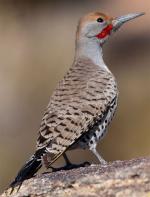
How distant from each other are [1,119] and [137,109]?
2.62 metres

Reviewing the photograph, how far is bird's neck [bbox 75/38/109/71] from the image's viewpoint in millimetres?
11734

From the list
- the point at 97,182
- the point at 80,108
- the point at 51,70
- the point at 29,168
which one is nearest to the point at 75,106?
the point at 80,108

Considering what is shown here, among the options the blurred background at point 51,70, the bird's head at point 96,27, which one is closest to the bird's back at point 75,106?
the bird's head at point 96,27

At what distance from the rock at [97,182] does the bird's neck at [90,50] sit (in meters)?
2.16

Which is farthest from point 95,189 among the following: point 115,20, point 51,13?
point 51,13

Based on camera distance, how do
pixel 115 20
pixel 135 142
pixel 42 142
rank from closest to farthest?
pixel 42 142
pixel 115 20
pixel 135 142

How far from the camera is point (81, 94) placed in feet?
35.3

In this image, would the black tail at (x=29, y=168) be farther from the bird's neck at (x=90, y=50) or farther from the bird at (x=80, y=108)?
the bird's neck at (x=90, y=50)

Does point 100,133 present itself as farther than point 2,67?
No

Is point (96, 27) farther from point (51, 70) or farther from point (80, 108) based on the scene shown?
point (51, 70)

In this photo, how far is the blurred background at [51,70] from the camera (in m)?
17.9

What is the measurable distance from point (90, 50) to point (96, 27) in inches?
12.2

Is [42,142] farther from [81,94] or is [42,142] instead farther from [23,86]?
[23,86]

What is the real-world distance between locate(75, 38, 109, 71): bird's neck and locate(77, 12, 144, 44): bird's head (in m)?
0.05
